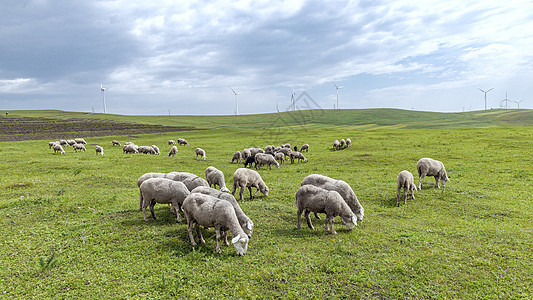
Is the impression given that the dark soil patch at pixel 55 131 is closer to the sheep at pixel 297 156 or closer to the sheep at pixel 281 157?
the sheep at pixel 281 157

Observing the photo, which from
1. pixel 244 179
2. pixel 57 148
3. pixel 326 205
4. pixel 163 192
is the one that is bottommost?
pixel 326 205

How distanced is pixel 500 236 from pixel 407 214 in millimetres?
3978

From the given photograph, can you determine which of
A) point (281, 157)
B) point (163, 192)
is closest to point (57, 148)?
point (281, 157)

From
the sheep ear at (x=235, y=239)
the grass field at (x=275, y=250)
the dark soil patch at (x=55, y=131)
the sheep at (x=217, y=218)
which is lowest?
the grass field at (x=275, y=250)

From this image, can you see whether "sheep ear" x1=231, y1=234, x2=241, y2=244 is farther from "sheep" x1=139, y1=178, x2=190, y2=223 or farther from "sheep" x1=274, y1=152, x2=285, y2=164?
"sheep" x1=274, y1=152, x2=285, y2=164

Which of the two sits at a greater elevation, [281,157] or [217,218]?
[217,218]

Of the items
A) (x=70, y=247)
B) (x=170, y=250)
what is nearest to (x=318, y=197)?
(x=170, y=250)

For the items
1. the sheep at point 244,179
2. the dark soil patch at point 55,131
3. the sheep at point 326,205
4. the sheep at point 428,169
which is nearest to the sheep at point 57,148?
the dark soil patch at point 55,131

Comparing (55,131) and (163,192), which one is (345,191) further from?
(55,131)

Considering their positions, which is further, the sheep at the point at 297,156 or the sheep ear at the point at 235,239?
the sheep at the point at 297,156

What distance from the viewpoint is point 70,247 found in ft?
32.9

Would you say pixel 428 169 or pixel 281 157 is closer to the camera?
pixel 428 169

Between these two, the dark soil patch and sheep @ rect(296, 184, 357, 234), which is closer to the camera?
sheep @ rect(296, 184, 357, 234)

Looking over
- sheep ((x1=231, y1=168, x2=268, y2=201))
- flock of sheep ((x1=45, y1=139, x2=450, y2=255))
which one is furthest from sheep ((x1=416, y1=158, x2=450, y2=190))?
sheep ((x1=231, y1=168, x2=268, y2=201))
